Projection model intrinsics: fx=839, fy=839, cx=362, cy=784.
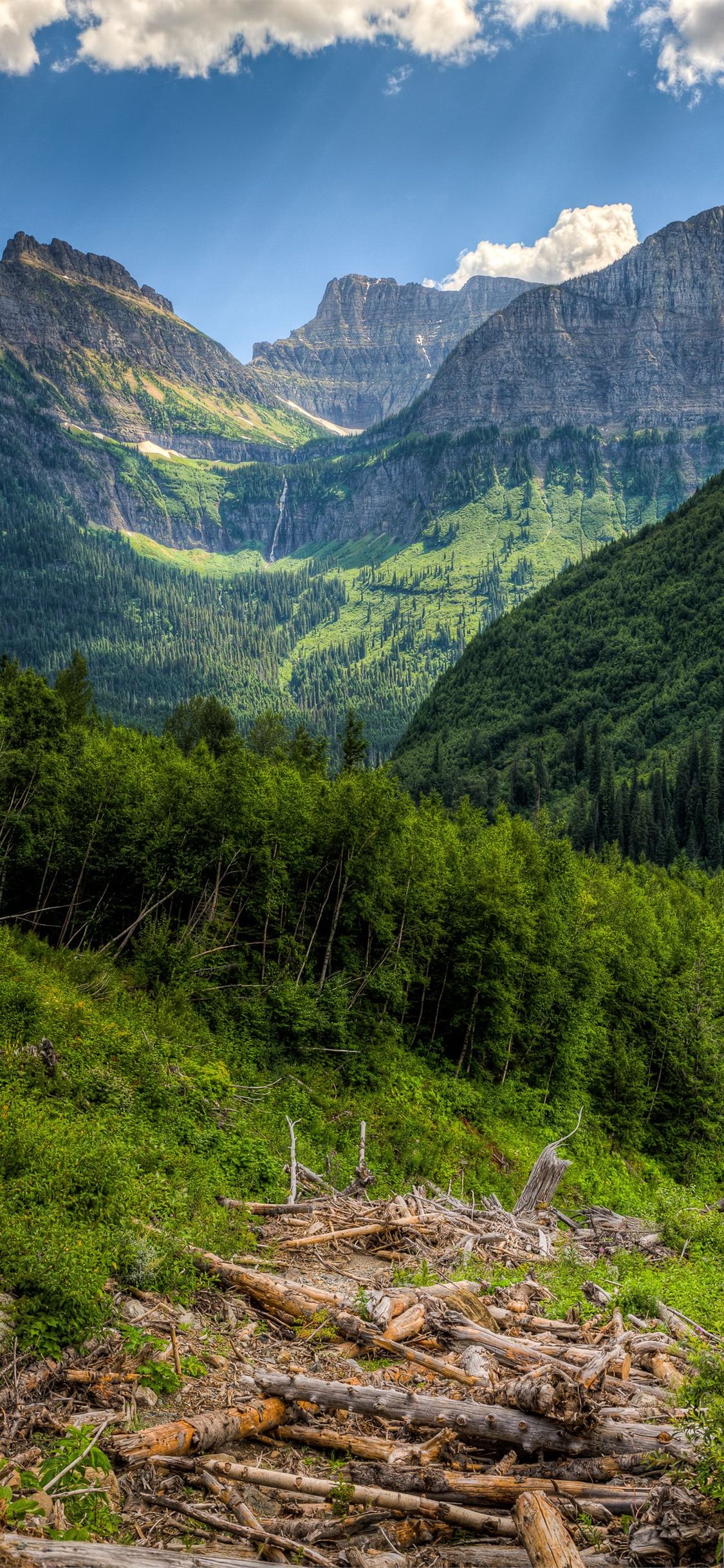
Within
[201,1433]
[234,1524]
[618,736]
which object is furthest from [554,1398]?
[618,736]

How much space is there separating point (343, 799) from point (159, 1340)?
91.3 feet

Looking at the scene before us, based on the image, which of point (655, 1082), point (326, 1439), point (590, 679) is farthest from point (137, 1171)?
point (590, 679)

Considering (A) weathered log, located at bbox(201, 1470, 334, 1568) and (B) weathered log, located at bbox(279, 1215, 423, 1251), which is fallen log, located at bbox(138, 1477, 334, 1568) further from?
(B) weathered log, located at bbox(279, 1215, 423, 1251)

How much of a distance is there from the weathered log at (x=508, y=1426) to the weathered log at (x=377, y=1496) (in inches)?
27.6

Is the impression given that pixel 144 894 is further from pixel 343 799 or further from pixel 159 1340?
pixel 159 1340

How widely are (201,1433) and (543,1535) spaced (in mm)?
3350

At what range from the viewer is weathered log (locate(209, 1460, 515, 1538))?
23.2 feet

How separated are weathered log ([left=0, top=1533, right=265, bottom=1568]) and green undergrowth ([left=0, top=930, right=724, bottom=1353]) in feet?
10.5

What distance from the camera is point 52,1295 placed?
954 centimetres

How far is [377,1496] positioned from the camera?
24.1ft

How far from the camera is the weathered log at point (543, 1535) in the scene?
6.32 meters

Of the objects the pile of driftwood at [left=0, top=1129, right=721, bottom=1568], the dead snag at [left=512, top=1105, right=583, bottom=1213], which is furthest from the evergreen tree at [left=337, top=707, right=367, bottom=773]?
the pile of driftwood at [left=0, top=1129, right=721, bottom=1568]

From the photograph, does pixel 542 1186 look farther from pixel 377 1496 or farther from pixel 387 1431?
pixel 377 1496

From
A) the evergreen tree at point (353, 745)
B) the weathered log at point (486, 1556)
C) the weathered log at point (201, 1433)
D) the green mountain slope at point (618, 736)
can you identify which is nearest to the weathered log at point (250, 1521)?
the weathered log at point (201, 1433)
